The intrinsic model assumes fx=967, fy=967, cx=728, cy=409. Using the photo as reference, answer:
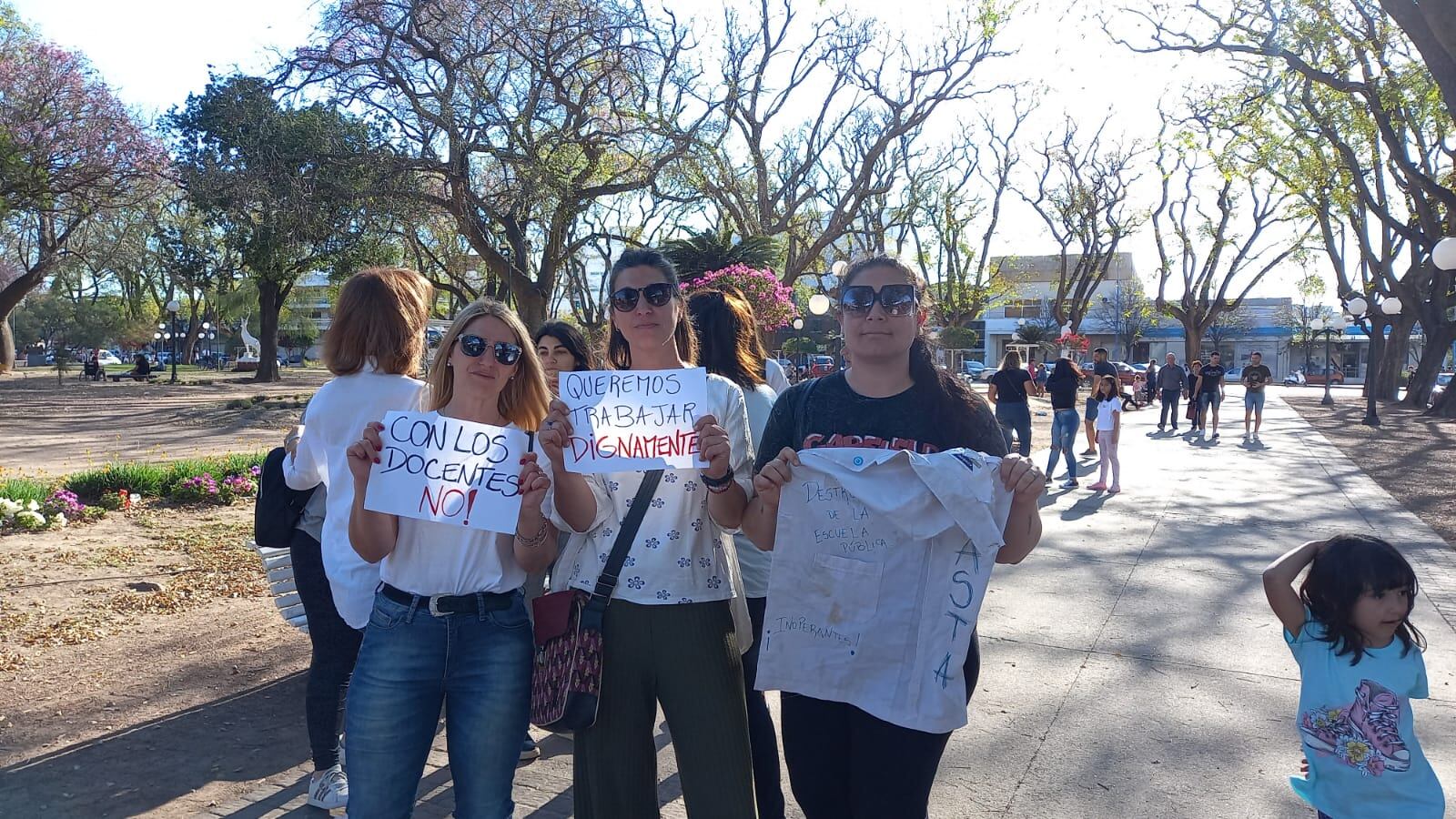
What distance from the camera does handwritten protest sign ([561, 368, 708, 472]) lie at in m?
2.56

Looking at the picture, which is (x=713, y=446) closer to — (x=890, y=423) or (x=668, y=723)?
(x=890, y=423)

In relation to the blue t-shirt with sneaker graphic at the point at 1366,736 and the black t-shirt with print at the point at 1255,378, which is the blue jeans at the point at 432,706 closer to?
the blue t-shirt with sneaker graphic at the point at 1366,736

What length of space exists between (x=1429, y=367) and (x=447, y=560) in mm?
35073

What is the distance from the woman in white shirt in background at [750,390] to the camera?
322 cm

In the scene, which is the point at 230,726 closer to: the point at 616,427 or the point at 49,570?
the point at 616,427

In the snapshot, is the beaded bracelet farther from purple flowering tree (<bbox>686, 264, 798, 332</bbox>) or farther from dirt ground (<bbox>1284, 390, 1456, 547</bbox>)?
purple flowering tree (<bbox>686, 264, 798, 332</bbox>)

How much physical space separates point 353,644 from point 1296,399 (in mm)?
44989

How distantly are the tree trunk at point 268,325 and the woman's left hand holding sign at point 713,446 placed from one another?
3844 centimetres

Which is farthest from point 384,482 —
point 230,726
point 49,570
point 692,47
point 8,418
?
point 8,418

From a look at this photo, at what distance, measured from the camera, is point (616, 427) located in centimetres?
259

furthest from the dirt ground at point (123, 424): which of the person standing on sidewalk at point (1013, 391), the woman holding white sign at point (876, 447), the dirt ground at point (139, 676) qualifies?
the person standing on sidewalk at point (1013, 391)

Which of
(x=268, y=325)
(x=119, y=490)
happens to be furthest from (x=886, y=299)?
(x=268, y=325)

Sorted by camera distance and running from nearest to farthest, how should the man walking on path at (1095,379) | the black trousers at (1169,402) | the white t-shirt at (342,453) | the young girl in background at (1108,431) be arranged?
the white t-shirt at (342,453) < the young girl in background at (1108,431) < the man walking on path at (1095,379) < the black trousers at (1169,402)

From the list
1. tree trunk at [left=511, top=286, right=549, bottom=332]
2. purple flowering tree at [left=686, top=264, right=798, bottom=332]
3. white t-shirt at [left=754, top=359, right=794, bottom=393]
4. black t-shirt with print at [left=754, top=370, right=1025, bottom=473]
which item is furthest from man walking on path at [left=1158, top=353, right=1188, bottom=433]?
black t-shirt with print at [left=754, top=370, right=1025, bottom=473]
